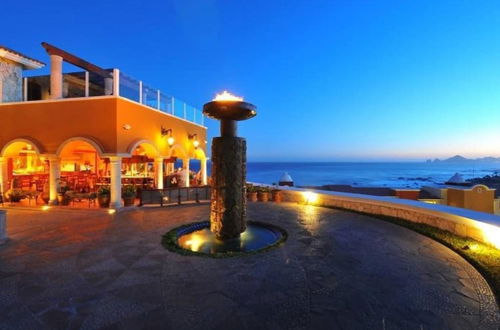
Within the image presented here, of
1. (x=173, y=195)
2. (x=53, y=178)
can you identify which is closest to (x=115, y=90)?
(x=53, y=178)

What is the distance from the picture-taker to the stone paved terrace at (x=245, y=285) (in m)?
3.25

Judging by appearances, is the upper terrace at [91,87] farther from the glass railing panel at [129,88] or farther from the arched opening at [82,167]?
the arched opening at [82,167]

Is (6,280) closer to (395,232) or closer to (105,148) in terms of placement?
(105,148)

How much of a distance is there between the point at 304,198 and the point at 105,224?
27.4ft

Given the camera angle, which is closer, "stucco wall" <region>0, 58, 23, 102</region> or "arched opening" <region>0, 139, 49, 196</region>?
"arched opening" <region>0, 139, 49, 196</region>

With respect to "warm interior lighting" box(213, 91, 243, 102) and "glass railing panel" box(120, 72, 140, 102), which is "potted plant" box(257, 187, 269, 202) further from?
"glass railing panel" box(120, 72, 140, 102)

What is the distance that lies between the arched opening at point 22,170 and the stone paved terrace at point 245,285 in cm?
702

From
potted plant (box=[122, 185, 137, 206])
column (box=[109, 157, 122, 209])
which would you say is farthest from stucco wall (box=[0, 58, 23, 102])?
potted plant (box=[122, 185, 137, 206])

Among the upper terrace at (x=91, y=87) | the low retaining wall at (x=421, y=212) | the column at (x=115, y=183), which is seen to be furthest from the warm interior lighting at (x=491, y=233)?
the upper terrace at (x=91, y=87)

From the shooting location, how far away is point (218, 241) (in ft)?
21.4

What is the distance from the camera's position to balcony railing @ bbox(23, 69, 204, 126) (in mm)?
11609

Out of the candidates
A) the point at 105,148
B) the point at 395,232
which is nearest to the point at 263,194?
the point at 395,232

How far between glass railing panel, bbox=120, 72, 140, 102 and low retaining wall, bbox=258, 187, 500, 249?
894 cm

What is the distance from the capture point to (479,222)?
240 inches
